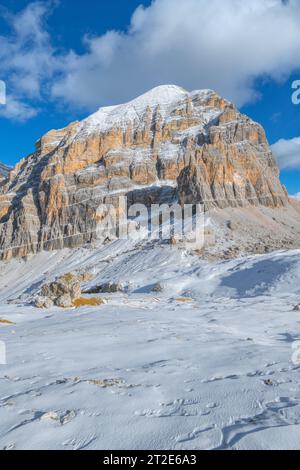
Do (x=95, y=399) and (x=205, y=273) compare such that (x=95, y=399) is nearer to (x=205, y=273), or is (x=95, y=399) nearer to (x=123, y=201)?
(x=205, y=273)

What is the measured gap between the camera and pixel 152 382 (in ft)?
21.2

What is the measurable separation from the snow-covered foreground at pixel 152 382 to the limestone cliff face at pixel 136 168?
68879 millimetres

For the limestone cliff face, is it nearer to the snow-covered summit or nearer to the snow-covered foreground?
the snow-covered summit

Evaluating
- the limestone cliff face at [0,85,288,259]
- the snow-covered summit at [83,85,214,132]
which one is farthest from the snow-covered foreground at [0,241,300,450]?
the snow-covered summit at [83,85,214,132]

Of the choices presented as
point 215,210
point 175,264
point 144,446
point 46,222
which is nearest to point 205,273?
point 175,264

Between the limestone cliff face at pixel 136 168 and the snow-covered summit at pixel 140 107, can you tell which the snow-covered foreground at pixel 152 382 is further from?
the snow-covered summit at pixel 140 107

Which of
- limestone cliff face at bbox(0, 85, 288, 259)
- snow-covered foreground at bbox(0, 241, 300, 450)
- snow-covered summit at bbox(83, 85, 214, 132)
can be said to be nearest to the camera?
snow-covered foreground at bbox(0, 241, 300, 450)

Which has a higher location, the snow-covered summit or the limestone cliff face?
the snow-covered summit

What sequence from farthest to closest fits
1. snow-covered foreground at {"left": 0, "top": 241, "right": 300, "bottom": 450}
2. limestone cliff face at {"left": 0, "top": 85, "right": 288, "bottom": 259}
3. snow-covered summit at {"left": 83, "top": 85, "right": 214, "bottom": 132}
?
snow-covered summit at {"left": 83, "top": 85, "right": 214, "bottom": 132}, limestone cliff face at {"left": 0, "top": 85, "right": 288, "bottom": 259}, snow-covered foreground at {"left": 0, "top": 241, "right": 300, "bottom": 450}

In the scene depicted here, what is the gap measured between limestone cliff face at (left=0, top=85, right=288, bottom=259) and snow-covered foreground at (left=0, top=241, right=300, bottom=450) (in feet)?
226

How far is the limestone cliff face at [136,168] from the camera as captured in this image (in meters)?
91.7

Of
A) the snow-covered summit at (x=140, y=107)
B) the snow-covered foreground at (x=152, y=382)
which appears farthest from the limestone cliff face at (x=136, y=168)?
the snow-covered foreground at (x=152, y=382)

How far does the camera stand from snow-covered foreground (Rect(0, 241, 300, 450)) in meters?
4.43
